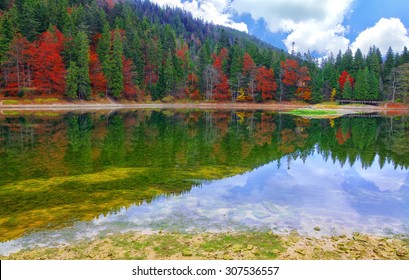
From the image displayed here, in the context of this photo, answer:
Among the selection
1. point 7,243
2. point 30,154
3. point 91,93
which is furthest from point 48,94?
point 7,243

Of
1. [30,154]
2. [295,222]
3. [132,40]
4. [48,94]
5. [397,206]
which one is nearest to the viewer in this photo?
[295,222]

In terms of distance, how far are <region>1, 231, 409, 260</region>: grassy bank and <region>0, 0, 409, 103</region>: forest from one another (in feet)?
225

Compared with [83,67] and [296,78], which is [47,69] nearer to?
[83,67]

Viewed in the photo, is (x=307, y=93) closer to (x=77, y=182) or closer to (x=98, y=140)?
(x=98, y=140)

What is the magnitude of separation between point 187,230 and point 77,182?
715cm

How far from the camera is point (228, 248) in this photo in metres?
8.30

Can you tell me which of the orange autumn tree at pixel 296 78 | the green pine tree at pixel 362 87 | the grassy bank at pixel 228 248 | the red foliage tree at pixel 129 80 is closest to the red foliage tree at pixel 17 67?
the red foliage tree at pixel 129 80

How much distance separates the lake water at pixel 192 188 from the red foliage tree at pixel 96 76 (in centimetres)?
5454

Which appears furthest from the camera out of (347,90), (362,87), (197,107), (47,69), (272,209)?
(347,90)

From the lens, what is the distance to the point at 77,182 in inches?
580

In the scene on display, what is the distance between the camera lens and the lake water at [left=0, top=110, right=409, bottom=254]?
1011cm

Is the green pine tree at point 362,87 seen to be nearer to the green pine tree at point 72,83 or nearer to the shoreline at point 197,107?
the shoreline at point 197,107

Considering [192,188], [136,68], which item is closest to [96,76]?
[136,68]

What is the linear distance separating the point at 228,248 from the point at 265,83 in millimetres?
91517
